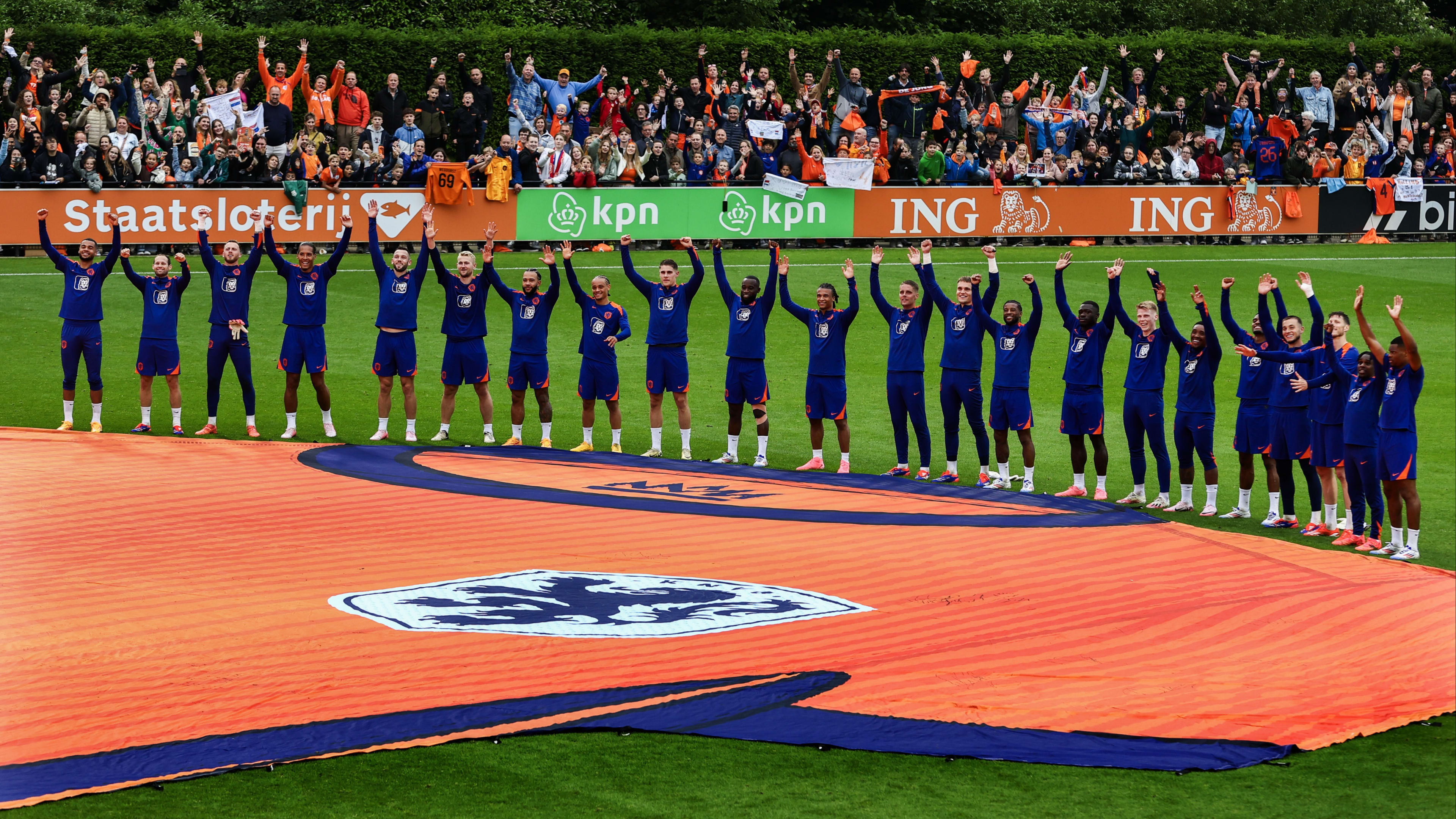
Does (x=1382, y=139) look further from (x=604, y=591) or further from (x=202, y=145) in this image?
(x=604, y=591)

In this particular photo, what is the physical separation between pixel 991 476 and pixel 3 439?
1077 cm

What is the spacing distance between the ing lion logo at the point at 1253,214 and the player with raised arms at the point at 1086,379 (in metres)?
17.1

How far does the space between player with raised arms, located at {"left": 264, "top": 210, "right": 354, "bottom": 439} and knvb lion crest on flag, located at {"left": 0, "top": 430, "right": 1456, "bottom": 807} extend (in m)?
2.71

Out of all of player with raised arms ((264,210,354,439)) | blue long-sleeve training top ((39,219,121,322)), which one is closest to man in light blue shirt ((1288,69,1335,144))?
player with raised arms ((264,210,354,439))

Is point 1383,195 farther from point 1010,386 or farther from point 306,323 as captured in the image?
point 306,323

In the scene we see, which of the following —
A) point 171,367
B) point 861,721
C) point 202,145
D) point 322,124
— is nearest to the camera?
point 861,721

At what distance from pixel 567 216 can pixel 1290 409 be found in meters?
15.7

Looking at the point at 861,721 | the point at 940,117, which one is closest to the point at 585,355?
the point at 861,721

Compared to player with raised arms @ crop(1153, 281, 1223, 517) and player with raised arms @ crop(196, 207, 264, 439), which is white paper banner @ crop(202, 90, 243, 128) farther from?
player with raised arms @ crop(1153, 281, 1223, 517)

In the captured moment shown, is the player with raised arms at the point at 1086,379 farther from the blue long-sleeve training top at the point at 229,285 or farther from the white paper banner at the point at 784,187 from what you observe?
the white paper banner at the point at 784,187

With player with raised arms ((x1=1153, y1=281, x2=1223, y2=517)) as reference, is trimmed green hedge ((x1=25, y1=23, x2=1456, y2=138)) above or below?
above

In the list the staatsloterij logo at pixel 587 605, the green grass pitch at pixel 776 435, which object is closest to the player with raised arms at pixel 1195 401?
the green grass pitch at pixel 776 435

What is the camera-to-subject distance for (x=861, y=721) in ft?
28.6

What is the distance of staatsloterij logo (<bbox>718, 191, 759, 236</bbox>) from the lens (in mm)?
28656
